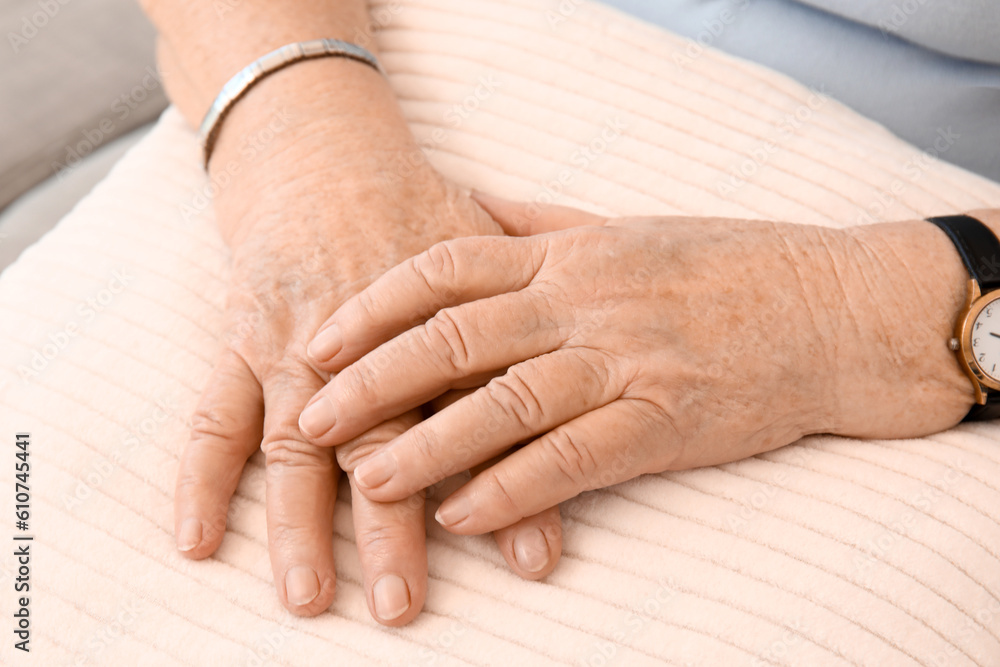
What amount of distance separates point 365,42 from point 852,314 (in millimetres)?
804

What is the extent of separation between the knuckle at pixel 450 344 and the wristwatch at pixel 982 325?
0.56 m

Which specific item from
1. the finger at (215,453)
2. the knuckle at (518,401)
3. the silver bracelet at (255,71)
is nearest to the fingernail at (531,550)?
the knuckle at (518,401)

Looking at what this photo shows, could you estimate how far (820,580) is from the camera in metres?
0.73

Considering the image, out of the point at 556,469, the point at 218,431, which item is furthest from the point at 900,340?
the point at 218,431

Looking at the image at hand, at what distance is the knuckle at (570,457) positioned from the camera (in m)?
0.74

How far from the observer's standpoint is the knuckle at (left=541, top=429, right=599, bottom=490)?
74 centimetres

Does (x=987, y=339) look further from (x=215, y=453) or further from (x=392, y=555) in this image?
(x=215, y=453)

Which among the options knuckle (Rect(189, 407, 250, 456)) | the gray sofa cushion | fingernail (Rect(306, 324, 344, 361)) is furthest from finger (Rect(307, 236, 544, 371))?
the gray sofa cushion

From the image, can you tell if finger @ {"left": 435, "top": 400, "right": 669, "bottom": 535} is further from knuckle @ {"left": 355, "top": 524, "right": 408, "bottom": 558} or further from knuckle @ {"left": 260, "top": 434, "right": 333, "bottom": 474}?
knuckle @ {"left": 260, "top": 434, "right": 333, "bottom": 474}

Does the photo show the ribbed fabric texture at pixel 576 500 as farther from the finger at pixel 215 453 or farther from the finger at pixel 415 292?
the finger at pixel 415 292

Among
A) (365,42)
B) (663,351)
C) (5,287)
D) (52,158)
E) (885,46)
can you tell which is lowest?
(52,158)

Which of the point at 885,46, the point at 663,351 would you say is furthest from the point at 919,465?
the point at 885,46

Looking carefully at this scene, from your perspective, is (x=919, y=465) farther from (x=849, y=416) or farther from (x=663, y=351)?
(x=663, y=351)

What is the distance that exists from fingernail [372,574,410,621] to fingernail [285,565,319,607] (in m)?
0.06
